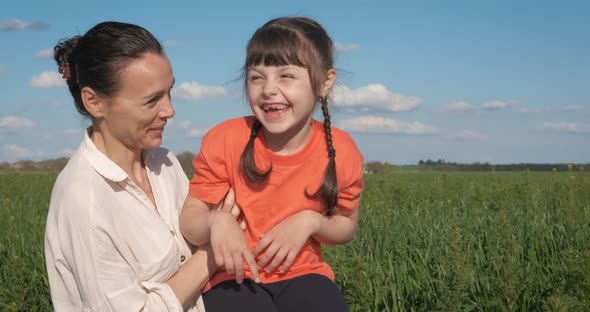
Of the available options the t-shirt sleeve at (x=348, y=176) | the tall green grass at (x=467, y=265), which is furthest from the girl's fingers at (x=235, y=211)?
the tall green grass at (x=467, y=265)

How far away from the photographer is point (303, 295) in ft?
8.16

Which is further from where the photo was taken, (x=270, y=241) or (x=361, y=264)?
(x=361, y=264)

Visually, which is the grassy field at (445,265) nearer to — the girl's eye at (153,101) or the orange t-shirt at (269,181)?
the orange t-shirt at (269,181)

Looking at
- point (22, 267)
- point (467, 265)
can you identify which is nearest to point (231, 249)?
point (467, 265)

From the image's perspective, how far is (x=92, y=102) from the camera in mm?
2709

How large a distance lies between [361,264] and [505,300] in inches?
31.4

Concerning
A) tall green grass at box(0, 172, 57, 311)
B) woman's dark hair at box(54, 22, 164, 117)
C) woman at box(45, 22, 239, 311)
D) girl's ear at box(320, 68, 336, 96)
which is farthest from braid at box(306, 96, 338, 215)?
tall green grass at box(0, 172, 57, 311)

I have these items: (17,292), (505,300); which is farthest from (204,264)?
(17,292)

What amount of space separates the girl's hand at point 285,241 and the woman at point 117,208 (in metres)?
0.26

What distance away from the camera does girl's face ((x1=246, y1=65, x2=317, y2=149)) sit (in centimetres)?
255

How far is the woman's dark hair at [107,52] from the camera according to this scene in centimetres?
262

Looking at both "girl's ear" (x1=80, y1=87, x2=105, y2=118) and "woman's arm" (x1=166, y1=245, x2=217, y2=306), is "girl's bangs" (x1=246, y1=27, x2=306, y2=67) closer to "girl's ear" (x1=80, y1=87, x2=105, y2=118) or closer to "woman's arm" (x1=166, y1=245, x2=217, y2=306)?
"girl's ear" (x1=80, y1=87, x2=105, y2=118)

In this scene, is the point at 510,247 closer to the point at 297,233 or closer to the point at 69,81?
the point at 297,233

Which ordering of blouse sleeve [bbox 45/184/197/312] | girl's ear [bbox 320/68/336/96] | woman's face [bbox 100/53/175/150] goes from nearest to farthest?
blouse sleeve [bbox 45/184/197/312] → woman's face [bbox 100/53/175/150] → girl's ear [bbox 320/68/336/96]
